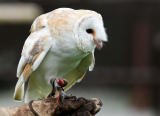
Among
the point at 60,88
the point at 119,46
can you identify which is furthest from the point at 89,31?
the point at 119,46

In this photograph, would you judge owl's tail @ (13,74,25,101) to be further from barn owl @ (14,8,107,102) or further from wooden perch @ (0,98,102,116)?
wooden perch @ (0,98,102,116)

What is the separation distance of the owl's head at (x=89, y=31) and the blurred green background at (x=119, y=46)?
4.49 metres

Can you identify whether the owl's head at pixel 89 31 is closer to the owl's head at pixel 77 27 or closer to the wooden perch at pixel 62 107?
the owl's head at pixel 77 27

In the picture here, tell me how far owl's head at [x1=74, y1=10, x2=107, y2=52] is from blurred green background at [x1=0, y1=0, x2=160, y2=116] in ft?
14.7

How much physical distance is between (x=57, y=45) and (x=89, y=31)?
158 mm

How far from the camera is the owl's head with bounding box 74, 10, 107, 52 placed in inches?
81.0

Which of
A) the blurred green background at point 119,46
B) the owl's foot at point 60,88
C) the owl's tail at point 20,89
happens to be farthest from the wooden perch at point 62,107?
the blurred green background at point 119,46

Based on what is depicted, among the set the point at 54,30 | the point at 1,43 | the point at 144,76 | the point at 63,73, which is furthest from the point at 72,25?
the point at 1,43

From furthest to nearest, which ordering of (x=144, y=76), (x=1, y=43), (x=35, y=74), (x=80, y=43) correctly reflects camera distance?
(x=1, y=43), (x=144, y=76), (x=35, y=74), (x=80, y=43)

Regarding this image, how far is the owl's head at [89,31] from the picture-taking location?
6.75ft

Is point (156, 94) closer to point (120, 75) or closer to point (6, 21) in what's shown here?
point (120, 75)

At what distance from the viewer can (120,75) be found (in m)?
6.82

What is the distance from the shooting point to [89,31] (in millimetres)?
2127

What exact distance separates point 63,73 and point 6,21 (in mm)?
4780
